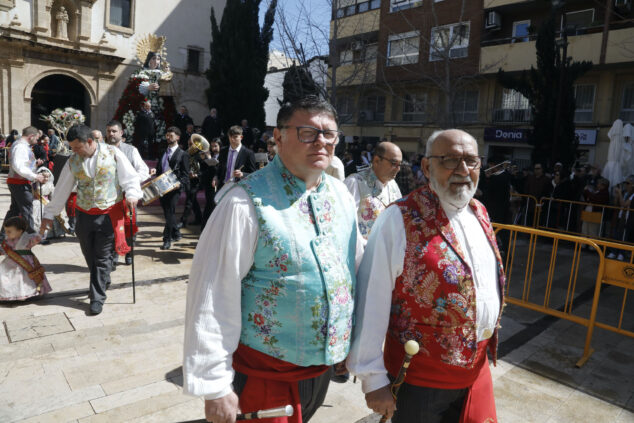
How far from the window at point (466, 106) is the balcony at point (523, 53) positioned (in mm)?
2163

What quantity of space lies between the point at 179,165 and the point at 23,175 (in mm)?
2327

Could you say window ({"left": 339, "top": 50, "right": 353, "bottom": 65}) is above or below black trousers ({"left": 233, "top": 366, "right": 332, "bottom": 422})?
above

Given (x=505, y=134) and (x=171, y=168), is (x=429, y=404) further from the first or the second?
(x=505, y=134)

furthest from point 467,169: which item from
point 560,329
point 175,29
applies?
point 175,29

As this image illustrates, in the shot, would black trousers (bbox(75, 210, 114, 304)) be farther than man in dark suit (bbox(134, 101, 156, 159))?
No

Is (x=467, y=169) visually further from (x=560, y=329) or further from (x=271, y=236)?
(x=560, y=329)

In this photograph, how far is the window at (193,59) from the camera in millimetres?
24984

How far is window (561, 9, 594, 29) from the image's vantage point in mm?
19172

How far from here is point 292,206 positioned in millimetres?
1888

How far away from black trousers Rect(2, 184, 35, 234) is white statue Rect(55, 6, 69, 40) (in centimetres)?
1630

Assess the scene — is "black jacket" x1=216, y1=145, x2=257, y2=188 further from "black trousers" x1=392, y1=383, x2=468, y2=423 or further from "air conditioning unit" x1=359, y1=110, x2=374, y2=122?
"air conditioning unit" x1=359, y1=110, x2=374, y2=122

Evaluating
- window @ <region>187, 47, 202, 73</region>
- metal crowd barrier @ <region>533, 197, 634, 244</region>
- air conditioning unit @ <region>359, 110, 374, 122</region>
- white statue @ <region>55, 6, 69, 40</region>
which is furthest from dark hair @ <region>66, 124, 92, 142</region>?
air conditioning unit @ <region>359, 110, 374, 122</region>

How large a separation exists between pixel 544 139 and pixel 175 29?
Result: 745 inches

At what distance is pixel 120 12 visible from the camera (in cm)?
2231
